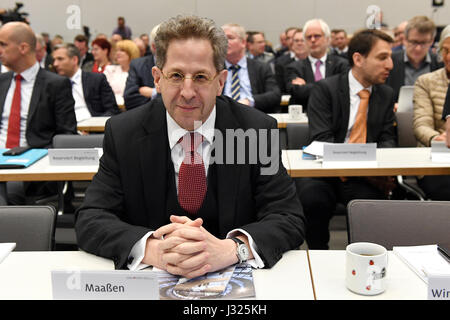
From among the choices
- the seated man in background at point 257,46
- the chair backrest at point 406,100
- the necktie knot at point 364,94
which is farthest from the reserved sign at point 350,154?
the seated man in background at point 257,46

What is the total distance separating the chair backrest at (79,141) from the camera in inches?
112

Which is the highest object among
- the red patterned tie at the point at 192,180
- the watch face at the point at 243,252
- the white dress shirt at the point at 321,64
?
the white dress shirt at the point at 321,64

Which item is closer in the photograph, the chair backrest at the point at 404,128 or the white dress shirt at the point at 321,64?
the chair backrest at the point at 404,128

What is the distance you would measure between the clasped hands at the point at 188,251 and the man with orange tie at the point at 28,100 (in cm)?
243

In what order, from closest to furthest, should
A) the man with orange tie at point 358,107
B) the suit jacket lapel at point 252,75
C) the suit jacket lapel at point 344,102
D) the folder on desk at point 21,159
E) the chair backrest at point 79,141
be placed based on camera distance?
the folder on desk at point 21,159 < the chair backrest at point 79,141 < the man with orange tie at point 358,107 < the suit jacket lapel at point 344,102 < the suit jacket lapel at point 252,75

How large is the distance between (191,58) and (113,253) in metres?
0.66

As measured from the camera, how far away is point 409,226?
1.58 metres

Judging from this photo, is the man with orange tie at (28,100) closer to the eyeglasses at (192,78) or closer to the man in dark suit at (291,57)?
the eyeglasses at (192,78)

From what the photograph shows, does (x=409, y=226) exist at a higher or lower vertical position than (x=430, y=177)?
higher

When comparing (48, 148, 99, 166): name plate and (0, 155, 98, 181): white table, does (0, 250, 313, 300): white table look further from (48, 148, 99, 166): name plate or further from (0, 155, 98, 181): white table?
(48, 148, 99, 166): name plate

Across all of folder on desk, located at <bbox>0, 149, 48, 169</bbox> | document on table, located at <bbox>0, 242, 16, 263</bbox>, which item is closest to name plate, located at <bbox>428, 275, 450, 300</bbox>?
document on table, located at <bbox>0, 242, 16, 263</bbox>

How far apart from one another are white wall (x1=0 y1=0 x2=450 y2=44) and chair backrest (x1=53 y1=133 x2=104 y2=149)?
853 centimetres
